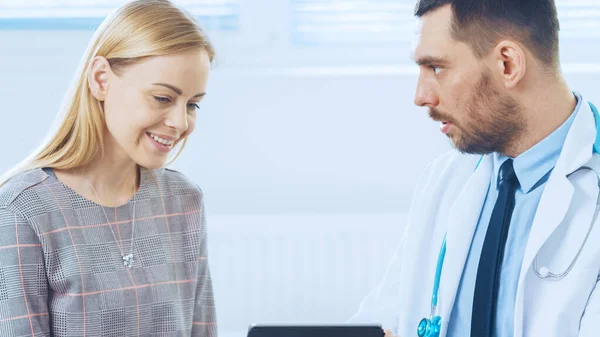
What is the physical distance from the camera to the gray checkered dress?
4.33 ft

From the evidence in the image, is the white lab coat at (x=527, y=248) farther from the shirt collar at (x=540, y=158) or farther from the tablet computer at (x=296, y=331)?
the tablet computer at (x=296, y=331)

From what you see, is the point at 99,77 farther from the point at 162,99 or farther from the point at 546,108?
the point at 546,108

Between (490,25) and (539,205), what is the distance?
0.35 meters

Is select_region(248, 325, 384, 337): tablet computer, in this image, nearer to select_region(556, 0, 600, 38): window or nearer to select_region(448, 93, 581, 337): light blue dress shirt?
select_region(448, 93, 581, 337): light blue dress shirt

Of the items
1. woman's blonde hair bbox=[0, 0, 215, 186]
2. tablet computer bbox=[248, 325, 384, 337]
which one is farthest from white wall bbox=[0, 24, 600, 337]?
tablet computer bbox=[248, 325, 384, 337]

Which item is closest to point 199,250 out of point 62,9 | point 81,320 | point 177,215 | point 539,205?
point 177,215

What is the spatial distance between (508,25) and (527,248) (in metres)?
0.42

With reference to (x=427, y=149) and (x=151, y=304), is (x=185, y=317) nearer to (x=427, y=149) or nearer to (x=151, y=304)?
(x=151, y=304)

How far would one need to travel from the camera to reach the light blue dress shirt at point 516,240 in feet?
4.82

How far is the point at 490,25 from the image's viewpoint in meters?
1.53

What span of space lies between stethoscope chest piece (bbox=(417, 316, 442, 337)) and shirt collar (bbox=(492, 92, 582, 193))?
29 cm

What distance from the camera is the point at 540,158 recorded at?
4.96 feet

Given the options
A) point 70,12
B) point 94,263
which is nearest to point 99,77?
point 94,263

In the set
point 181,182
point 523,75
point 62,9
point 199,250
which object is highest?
point 62,9
